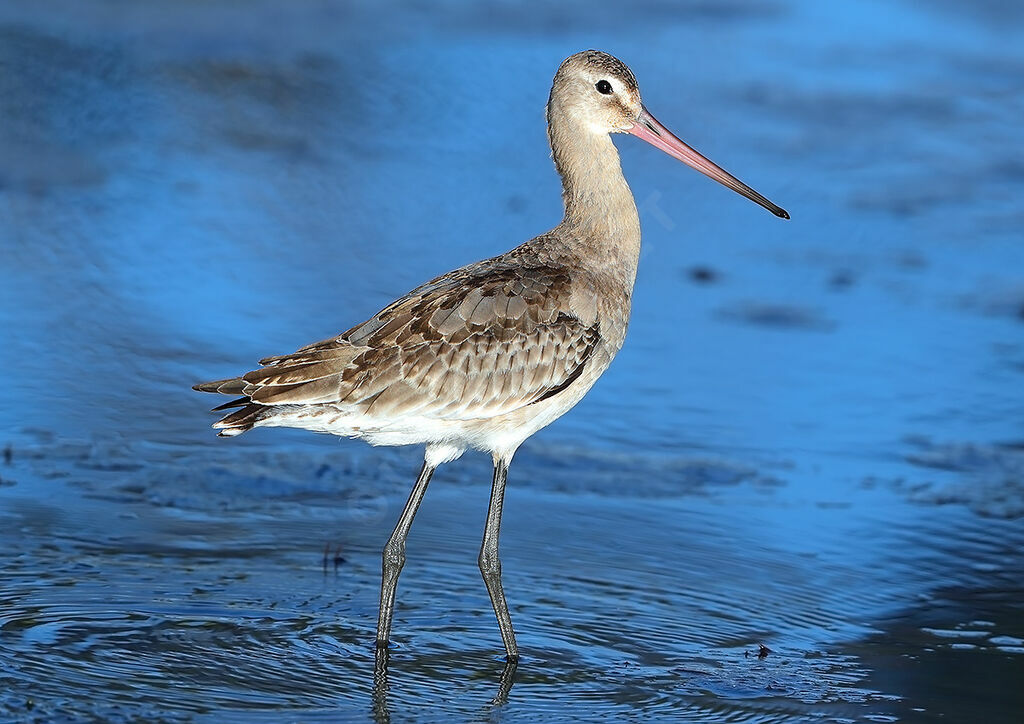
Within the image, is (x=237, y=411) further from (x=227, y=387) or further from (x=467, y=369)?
(x=467, y=369)

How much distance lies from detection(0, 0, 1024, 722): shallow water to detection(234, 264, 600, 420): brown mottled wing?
0.74 meters

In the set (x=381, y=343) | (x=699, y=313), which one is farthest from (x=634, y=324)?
(x=381, y=343)

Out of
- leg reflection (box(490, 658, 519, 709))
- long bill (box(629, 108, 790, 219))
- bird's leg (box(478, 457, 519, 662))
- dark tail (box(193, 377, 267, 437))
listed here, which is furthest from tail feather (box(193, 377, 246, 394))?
long bill (box(629, 108, 790, 219))

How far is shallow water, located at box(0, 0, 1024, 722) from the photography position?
5.45 metres

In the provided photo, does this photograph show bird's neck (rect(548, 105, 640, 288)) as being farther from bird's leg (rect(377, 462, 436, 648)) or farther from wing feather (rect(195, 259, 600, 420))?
bird's leg (rect(377, 462, 436, 648))

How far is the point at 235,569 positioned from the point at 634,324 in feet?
9.95

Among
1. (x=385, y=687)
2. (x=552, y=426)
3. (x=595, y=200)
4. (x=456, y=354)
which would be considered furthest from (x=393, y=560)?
(x=552, y=426)

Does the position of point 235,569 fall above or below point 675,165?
below

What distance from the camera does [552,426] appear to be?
24.4 feet

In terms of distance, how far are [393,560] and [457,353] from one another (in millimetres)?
694

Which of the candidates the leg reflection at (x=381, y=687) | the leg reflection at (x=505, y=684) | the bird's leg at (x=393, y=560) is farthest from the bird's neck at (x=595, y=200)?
the leg reflection at (x=381, y=687)

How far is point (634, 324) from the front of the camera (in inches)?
333

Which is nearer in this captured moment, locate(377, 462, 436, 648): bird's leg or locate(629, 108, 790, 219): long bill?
locate(377, 462, 436, 648): bird's leg

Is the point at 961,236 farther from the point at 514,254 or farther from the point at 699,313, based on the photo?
the point at 514,254
